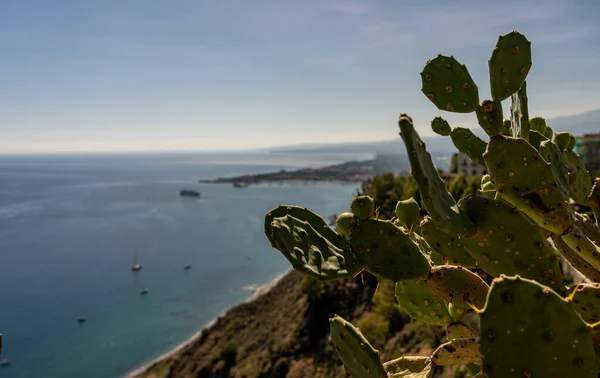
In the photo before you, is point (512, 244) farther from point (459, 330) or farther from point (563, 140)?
point (563, 140)

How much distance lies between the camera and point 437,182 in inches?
58.4

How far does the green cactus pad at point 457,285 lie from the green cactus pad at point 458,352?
5.8 inches

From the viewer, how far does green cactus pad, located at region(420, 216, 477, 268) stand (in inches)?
70.7

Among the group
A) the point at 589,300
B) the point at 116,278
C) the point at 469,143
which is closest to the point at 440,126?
the point at 469,143

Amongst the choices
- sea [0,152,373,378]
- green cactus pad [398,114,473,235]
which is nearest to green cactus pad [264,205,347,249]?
green cactus pad [398,114,473,235]

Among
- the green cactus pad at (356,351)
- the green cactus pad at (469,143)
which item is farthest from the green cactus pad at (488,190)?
the green cactus pad at (356,351)

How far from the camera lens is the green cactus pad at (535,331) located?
3.58 ft

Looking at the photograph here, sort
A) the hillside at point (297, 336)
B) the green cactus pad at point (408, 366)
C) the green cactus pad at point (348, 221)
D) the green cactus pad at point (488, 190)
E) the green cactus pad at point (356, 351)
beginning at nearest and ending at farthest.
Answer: the green cactus pad at point (356, 351)
the green cactus pad at point (348, 221)
the green cactus pad at point (408, 366)
the green cactus pad at point (488, 190)
the hillside at point (297, 336)

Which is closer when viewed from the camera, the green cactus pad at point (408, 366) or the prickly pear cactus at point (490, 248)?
the prickly pear cactus at point (490, 248)

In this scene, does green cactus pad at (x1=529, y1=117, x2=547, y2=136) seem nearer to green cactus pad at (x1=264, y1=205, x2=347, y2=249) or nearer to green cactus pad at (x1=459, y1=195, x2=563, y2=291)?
green cactus pad at (x1=459, y1=195, x2=563, y2=291)

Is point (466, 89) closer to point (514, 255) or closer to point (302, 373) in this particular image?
point (514, 255)

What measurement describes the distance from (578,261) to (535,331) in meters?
1.10

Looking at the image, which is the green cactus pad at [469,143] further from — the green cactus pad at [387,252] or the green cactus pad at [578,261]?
the green cactus pad at [387,252]

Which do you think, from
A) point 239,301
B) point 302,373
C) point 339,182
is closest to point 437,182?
point 302,373
